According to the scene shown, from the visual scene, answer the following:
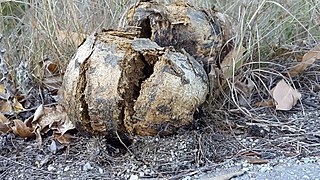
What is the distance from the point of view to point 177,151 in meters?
2.04

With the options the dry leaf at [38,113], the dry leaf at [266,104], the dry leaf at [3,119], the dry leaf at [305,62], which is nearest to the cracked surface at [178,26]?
the dry leaf at [266,104]

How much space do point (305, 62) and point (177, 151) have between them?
886 millimetres

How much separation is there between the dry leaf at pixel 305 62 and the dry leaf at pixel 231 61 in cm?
25

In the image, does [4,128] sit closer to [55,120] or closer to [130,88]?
[55,120]

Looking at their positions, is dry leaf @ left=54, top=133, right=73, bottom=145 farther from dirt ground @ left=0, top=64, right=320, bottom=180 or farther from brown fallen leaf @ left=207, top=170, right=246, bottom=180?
brown fallen leaf @ left=207, top=170, right=246, bottom=180

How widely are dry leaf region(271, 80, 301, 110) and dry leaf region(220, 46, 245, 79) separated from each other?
0.19 m

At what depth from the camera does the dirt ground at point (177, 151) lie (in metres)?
1.99

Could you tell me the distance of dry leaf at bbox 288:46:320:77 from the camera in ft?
8.59

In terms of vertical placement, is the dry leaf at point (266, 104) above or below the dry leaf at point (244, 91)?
below

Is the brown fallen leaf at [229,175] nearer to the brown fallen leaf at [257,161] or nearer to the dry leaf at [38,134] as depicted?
the brown fallen leaf at [257,161]

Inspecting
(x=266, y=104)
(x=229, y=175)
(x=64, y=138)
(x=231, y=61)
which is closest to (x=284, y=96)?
(x=266, y=104)

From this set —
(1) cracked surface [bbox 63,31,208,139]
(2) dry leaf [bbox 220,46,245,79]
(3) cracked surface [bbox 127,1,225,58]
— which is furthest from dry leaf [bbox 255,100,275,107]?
(1) cracked surface [bbox 63,31,208,139]

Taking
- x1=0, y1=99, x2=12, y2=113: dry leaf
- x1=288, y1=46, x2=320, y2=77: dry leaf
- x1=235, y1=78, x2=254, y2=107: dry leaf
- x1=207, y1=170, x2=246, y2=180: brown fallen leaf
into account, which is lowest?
x1=0, y1=99, x2=12, y2=113: dry leaf

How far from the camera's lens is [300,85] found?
2604 mm
